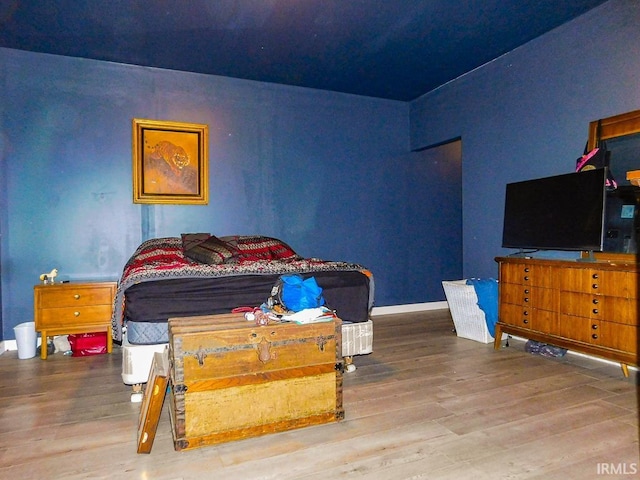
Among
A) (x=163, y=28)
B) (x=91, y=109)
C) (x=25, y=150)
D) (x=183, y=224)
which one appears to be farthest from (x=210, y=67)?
(x=25, y=150)

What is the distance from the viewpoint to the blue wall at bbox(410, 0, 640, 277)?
121 inches

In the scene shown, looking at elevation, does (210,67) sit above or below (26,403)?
above

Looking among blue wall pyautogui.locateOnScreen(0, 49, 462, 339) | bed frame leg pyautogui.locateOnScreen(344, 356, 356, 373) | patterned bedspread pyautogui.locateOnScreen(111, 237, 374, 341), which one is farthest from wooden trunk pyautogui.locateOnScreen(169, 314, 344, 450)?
blue wall pyautogui.locateOnScreen(0, 49, 462, 339)

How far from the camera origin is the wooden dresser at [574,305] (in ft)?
8.56

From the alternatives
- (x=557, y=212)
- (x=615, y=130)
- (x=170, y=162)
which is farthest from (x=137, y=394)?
(x=615, y=130)

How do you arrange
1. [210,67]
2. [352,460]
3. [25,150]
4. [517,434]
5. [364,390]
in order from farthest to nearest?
[210,67]
[25,150]
[364,390]
[517,434]
[352,460]

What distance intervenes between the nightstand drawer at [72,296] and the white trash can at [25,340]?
203mm

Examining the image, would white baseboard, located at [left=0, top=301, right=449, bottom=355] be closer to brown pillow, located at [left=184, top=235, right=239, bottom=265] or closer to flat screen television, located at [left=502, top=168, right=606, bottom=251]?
flat screen television, located at [left=502, top=168, right=606, bottom=251]

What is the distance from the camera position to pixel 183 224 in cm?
434

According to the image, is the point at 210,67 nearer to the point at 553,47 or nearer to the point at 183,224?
the point at 183,224

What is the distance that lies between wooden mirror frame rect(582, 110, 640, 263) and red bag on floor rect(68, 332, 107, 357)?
4028 mm

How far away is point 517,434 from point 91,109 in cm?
438

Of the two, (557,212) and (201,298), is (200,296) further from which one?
(557,212)

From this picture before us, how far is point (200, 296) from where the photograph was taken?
8.33ft
